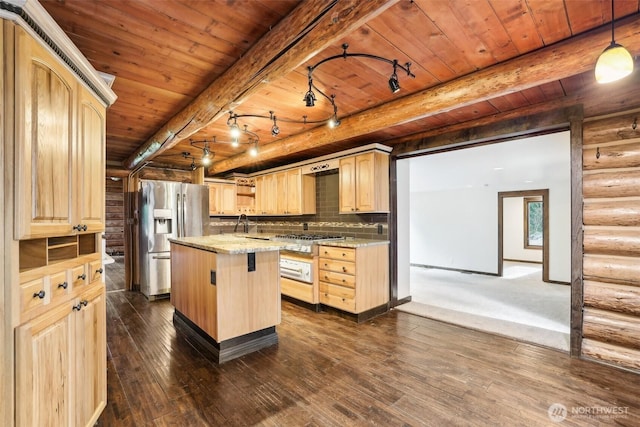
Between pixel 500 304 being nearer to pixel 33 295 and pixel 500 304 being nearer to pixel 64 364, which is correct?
pixel 64 364

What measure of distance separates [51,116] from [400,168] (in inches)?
153

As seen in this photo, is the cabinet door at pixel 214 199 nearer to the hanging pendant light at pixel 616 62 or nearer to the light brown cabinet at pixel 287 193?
the light brown cabinet at pixel 287 193

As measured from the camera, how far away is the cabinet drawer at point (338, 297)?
12.1 feet

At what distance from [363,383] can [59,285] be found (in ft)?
6.90

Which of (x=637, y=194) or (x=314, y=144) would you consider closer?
(x=637, y=194)

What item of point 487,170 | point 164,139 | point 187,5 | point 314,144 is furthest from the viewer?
point 487,170

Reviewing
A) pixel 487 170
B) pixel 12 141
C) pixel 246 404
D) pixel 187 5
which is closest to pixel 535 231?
pixel 487 170

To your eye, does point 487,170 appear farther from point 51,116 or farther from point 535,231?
point 51,116

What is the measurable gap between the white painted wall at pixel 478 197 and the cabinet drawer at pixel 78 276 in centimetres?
368

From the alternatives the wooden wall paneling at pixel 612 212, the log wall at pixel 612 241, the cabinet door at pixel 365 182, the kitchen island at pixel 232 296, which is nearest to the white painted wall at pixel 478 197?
the cabinet door at pixel 365 182

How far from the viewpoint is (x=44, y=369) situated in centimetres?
130

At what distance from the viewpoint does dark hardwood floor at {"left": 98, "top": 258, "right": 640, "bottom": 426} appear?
1.93 meters

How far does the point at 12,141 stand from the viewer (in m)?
1.15

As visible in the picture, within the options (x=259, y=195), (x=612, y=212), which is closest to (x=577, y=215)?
(x=612, y=212)
